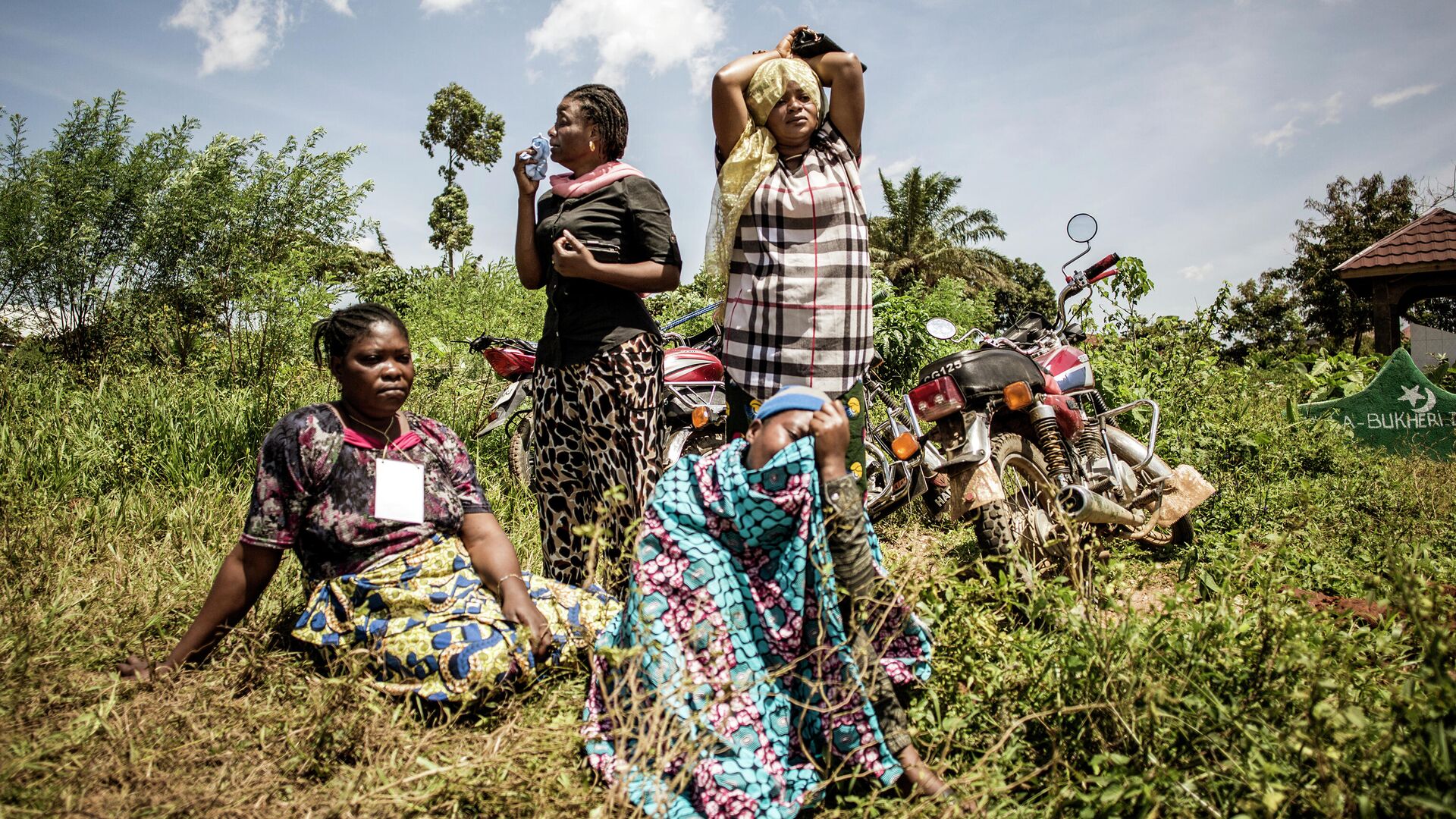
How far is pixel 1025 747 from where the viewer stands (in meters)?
2.06

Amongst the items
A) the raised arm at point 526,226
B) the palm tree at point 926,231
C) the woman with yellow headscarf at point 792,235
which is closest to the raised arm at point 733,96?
the woman with yellow headscarf at point 792,235

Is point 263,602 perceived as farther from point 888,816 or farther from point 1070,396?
point 1070,396

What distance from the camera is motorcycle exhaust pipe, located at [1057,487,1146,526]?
3.24 meters

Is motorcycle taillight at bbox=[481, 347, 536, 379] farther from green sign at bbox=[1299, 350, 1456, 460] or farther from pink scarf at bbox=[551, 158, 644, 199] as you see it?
green sign at bbox=[1299, 350, 1456, 460]

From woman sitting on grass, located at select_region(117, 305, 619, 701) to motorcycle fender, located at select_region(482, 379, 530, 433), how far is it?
2457 millimetres

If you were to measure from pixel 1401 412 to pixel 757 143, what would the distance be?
8.04 meters

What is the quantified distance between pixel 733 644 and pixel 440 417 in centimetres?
422

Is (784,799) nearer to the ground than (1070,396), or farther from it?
nearer to the ground

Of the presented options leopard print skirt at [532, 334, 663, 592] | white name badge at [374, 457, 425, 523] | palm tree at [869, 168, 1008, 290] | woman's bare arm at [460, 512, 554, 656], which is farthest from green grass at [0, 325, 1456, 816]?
palm tree at [869, 168, 1008, 290]

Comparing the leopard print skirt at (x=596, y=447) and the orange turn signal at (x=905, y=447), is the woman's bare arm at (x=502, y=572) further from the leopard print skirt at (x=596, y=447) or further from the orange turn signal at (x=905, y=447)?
the orange turn signal at (x=905, y=447)

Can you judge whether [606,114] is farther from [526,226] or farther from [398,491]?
[398,491]

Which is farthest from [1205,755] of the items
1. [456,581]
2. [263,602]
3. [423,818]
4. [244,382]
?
[244,382]

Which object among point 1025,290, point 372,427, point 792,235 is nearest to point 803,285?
point 792,235

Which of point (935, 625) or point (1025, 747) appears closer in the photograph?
point (1025, 747)
